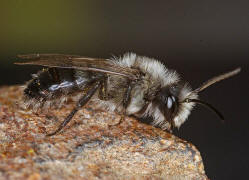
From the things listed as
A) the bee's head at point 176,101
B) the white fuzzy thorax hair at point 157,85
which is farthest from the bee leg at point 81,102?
the bee's head at point 176,101

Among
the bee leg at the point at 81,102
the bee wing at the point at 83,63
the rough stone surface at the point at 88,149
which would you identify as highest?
the bee wing at the point at 83,63

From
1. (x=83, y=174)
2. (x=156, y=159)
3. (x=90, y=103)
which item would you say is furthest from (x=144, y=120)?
(x=83, y=174)

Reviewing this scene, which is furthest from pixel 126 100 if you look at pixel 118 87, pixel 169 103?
pixel 169 103

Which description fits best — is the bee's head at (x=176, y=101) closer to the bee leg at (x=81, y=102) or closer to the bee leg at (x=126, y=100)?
the bee leg at (x=126, y=100)

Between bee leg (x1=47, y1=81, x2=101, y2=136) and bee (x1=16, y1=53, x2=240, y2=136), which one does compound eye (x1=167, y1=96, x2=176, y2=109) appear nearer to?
bee (x1=16, y1=53, x2=240, y2=136)

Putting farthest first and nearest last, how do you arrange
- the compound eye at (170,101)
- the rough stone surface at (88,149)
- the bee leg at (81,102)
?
the compound eye at (170,101) → the bee leg at (81,102) → the rough stone surface at (88,149)

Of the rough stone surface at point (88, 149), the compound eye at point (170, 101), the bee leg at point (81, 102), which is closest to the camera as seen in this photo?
the rough stone surface at point (88, 149)

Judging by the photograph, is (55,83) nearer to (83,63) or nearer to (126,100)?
(83,63)
